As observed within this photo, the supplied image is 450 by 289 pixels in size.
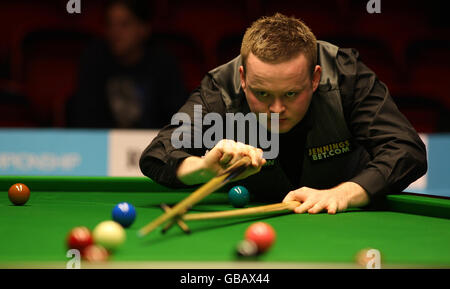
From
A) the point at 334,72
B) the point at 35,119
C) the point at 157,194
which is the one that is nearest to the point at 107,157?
the point at 35,119

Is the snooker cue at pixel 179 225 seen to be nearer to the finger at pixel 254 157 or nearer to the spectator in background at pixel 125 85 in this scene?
the finger at pixel 254 157

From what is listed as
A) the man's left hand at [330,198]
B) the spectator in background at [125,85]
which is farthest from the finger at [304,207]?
the spectator in background at [125,85]

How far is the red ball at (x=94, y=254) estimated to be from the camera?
1370 millimetres

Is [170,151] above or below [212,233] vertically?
above

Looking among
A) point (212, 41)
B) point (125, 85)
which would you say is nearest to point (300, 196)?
point (125, 85)

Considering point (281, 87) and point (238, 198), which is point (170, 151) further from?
point (281, 87)

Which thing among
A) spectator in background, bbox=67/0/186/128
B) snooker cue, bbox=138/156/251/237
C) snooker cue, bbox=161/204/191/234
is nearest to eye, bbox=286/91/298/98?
snooker cue, bbox=138/156/251/237

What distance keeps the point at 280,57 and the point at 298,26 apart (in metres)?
0.24

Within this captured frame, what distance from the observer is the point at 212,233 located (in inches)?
68.1

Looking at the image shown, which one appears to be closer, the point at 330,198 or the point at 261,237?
the point at 261,237

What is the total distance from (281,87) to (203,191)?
0.57 m

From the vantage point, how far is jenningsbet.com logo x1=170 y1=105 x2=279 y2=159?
254 cm

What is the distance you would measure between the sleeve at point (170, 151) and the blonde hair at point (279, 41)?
30 centimetres

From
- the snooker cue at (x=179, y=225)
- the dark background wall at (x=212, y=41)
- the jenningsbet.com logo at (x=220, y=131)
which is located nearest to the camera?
the snooker cue at (x=179, y=225)
